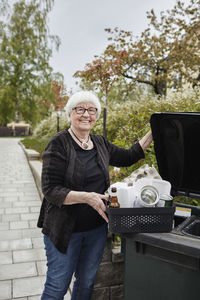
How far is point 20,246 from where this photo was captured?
406cm

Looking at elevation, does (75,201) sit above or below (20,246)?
above

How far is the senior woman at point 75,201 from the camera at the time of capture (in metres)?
1.91

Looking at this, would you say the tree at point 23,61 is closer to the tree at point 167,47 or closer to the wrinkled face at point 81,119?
the tree at point 167,47

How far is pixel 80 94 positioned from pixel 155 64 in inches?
362

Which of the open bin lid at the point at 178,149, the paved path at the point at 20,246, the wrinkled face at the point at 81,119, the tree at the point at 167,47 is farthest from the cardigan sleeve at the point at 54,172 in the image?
the tree at the point at 167,47

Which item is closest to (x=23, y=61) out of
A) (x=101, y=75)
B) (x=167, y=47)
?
(x=167, y=47)

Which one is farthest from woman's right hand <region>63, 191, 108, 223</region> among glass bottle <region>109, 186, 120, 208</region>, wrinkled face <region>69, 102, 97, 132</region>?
wrinkled face <region>69, 102, 97, 132</region>

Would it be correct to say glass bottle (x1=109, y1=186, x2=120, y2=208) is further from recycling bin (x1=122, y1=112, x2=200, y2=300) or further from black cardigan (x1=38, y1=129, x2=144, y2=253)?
black cardigan (x1=38, y1=129, x2=144, y2=253)

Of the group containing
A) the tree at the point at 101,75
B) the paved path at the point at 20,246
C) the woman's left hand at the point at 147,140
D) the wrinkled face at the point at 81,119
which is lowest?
the paved path at the point at 20,246

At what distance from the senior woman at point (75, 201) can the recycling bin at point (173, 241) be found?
33 centimetres

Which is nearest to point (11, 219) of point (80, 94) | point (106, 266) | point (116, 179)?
point (116, 179)

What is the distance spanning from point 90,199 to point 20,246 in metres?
2.67

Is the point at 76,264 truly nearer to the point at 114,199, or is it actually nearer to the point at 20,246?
the point at 114,199

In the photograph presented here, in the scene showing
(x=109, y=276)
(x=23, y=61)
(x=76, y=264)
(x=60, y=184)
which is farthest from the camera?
(x=23, y=61)
